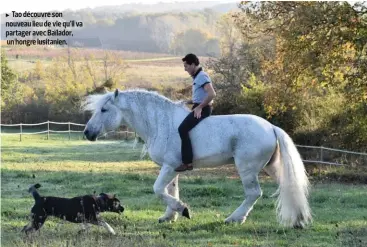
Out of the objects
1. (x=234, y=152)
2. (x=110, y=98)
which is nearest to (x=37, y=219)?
(x=110, y=98)

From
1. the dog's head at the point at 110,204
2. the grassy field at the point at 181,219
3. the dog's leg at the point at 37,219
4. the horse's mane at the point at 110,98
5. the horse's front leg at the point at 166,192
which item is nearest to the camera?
the grassy field at the point at 181,219

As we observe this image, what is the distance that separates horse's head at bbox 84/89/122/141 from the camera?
29.9ft

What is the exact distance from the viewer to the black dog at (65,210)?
801cm

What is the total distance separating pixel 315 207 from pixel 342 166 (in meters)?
9.26

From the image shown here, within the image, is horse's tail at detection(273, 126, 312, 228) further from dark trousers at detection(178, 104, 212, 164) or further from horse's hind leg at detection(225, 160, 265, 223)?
dark trousers at detection(178, 104, 212, 164)

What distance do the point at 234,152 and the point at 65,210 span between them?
281 centimetres

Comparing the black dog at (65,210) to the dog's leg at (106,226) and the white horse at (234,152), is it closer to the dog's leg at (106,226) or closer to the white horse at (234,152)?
the dog's leg at (106,226)

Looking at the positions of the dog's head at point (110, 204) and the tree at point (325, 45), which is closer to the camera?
the dog's head at point (110, 204)

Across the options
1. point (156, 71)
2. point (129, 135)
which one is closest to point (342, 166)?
point (129, 135)

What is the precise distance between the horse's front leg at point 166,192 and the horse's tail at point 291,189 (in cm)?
155

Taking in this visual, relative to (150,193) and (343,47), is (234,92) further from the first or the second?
(150,193)

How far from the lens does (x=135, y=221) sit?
9141mm

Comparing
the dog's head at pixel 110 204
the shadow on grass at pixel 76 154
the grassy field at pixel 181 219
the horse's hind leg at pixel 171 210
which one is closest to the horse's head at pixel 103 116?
the dog's head at pixel 110 204

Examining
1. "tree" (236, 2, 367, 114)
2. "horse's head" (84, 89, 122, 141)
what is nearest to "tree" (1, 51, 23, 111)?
"tree" (236, 2, 367, 114)
